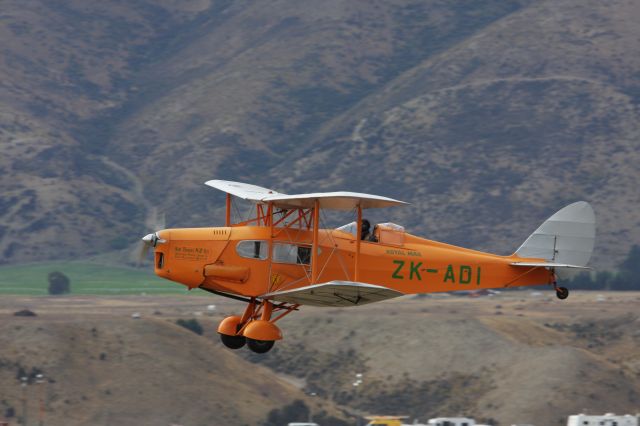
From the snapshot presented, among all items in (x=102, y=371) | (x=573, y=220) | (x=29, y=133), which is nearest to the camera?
(x=573, y=220)

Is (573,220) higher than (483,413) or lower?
higher

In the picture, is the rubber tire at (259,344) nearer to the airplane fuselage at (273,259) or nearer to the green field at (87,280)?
the airplane fuselage at (273,259)

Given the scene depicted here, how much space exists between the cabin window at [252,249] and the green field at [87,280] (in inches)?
3099

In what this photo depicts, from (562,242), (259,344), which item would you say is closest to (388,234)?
(259,344)

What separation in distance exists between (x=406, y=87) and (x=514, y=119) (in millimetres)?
23239

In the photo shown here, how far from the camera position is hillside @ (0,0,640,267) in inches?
5217

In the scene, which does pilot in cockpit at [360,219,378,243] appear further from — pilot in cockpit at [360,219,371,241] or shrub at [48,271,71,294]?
shrub at [48,271,71,294]

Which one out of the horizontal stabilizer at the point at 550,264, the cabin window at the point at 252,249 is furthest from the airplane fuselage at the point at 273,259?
the horizontal stabilizer at the point at 550,264

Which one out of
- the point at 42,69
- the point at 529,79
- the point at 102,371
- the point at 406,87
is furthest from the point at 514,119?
the point at 102,371

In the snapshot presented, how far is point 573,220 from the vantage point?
3338 cm

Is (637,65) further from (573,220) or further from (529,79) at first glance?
(573,220)

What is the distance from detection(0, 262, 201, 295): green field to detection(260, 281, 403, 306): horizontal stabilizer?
3109 inches

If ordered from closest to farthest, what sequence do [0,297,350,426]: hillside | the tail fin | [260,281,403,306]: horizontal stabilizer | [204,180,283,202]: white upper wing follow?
[260,281,403,306]: horizontal stabilizer → [204,180,283,202]: white upper wing → the tail fin → [0,297,350,426]: hillside

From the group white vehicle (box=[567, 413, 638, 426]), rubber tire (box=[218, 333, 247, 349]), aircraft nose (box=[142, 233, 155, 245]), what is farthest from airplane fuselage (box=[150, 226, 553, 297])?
white vehicle (box=[567, 413, 638, 426])
